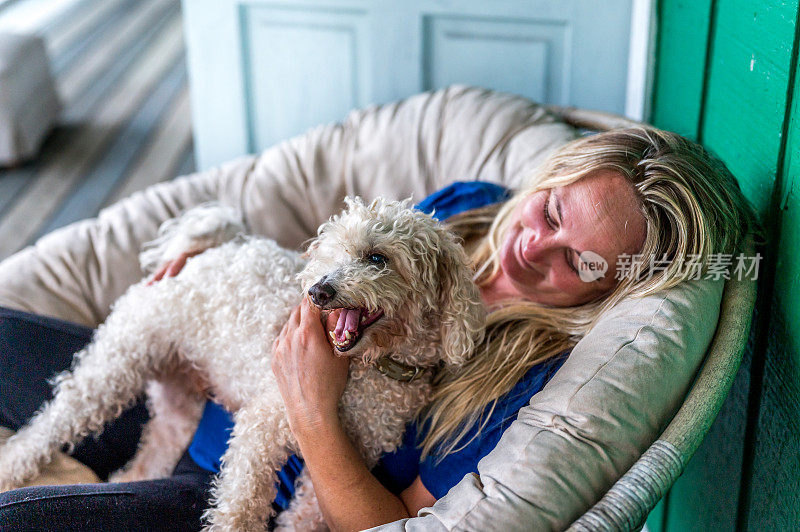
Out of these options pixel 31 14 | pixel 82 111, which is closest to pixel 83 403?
pixel 82 111

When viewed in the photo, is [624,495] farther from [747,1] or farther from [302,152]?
[302,152]

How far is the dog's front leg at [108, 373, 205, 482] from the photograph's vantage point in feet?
4.97

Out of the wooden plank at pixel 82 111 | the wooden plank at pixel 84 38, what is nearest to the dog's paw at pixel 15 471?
the wooden plank at pixel 82 111

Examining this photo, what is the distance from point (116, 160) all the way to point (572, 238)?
316 cm

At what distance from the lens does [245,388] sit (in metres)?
1.29

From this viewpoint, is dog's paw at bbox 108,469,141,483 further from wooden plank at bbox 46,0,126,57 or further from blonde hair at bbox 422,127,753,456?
wooden plank at bbox 46,0,126,57

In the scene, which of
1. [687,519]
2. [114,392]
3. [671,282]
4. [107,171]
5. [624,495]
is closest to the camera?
[624,495]

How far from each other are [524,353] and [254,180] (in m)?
1.07

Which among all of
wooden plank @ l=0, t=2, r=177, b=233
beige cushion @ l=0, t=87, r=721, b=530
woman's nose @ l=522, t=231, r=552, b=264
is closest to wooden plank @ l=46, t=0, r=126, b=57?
wooden plank @ l=0, t=2, r=177, b=233

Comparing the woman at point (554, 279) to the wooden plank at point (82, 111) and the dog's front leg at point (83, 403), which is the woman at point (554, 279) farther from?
the wooden plank at point (82, 111)

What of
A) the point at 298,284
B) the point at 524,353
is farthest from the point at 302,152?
the point at 524,353

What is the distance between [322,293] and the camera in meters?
1.00

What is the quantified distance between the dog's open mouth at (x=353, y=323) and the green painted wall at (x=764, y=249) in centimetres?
66

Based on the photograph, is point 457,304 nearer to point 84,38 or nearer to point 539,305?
point 539,305
